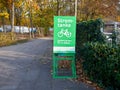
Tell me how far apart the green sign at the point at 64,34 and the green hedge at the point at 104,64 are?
1835 millimetres

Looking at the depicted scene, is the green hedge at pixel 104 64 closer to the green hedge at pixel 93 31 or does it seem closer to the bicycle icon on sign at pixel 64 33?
the bicycle icon on sign at pixel 64 33

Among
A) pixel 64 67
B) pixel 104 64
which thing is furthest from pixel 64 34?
pixel 104 64

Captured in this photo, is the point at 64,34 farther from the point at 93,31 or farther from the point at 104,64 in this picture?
the point at 104,64

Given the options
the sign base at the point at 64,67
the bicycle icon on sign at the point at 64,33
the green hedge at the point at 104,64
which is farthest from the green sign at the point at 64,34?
the green hedge at the point at 104,64

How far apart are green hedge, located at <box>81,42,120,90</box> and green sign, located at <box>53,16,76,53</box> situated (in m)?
1.83

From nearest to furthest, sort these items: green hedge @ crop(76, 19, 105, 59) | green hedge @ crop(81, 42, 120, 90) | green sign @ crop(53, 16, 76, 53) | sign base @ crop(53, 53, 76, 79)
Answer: green hedge @ crop(81, 42, 120, 90) < green sign @ crop(53, 16, 76, 53) < sign base @ crop(53, 53, 76, 79) < green hedge @ crop(76, 19, 105, 59)

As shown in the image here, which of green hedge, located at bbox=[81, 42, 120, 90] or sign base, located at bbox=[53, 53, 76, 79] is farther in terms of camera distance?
sign base, located at bbox=[53, 53, 76, 79]

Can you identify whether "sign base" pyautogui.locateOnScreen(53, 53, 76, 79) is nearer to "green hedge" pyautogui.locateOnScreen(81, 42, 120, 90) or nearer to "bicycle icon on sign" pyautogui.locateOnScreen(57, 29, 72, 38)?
"bicycle icon on sign" pyautogui.locateOnScreen(57, 29, 72, 38)

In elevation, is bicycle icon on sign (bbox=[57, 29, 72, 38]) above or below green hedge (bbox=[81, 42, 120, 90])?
above

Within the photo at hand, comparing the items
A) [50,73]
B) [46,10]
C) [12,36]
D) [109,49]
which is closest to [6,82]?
[50,73]

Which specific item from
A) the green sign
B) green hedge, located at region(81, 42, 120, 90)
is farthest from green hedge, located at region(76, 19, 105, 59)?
green hedge, located at region(81, 42, 120, 90)

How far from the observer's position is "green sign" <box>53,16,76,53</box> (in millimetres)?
10664

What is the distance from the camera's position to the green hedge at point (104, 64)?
23.1 feet

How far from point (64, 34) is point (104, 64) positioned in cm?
348
